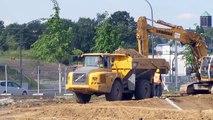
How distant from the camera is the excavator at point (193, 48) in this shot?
3804 cm

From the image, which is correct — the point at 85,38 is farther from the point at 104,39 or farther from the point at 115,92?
the point at 115,92

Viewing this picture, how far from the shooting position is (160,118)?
2270 centimetres

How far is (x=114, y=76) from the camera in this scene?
32281 millimetres

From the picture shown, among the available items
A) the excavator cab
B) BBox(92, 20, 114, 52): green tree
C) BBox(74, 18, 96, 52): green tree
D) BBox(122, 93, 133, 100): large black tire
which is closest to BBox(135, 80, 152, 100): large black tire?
BBox(122, 93, 133, 100): large black tire

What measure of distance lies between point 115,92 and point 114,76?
771 millimetres

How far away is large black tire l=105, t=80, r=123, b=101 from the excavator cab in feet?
25.5

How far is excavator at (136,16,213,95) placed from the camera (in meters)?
38.0

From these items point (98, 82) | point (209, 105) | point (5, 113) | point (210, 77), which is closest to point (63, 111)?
point (5, 113)

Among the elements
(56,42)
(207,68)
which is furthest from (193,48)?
(56,42)

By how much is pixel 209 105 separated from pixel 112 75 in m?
5.18

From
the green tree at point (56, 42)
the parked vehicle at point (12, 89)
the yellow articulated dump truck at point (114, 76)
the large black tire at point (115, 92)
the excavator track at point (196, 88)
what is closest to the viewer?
the yellow articulated dump truck at point (114, 76)

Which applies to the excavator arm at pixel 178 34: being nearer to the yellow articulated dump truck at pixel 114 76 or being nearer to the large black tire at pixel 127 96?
the yellow articulated dump truck at pixel 114 76

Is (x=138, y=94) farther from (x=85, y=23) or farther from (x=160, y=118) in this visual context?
(x=85, y=23)

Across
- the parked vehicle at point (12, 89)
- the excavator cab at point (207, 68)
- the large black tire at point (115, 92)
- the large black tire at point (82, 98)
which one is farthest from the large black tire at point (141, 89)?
the parked vehicle at point (12, 89)
